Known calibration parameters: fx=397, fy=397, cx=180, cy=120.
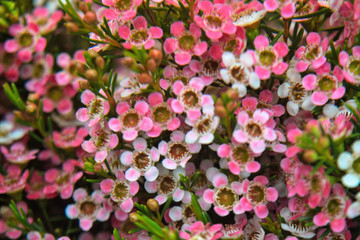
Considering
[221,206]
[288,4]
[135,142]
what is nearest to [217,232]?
[221,206]

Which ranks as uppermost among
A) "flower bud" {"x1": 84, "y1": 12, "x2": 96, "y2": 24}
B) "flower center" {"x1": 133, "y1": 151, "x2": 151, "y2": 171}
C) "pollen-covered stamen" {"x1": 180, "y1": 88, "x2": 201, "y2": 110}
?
"flower bud" {"x1": 84, "y1": 12, "x2": 96, "y2": 24}

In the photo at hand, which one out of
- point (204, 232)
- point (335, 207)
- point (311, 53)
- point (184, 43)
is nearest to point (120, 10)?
point (184, 43)

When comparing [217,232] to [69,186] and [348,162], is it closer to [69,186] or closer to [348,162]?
[348,162]

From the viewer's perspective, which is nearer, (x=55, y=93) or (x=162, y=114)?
(x=162, y=114)

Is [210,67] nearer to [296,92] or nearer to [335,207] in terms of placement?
[296,92]

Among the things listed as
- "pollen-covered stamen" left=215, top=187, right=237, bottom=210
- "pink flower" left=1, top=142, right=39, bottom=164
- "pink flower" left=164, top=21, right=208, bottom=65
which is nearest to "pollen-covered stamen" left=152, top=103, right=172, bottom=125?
"pink flower" left=164, top=21, right=208, bottom=65

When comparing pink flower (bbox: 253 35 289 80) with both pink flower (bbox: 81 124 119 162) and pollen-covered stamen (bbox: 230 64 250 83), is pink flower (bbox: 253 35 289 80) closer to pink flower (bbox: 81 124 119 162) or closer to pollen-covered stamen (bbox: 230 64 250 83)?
pollen-covered stamen (bbox: 230 64 250 83)
